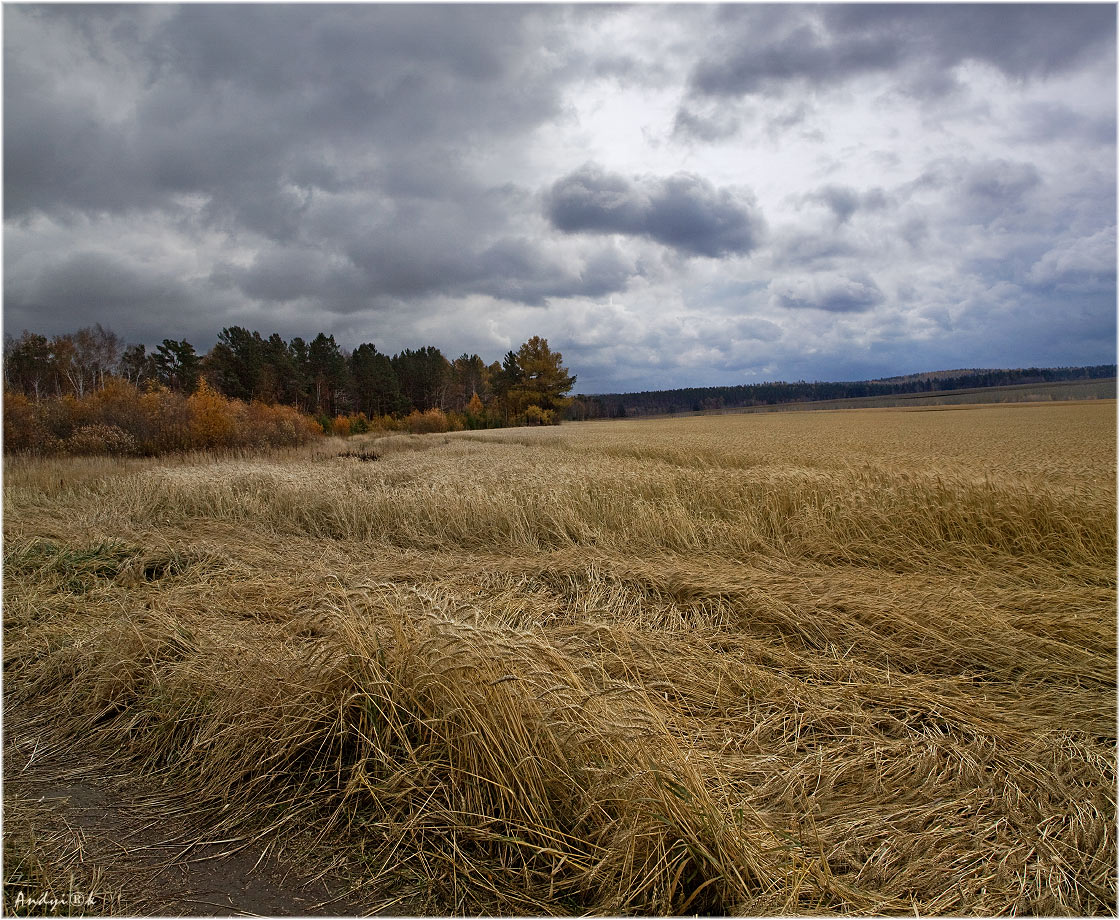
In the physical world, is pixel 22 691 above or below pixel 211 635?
below

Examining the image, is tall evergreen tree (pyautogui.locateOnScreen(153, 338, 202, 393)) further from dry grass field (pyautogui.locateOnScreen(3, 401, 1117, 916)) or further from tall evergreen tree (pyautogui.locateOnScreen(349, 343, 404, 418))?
dry grass field (pyautogui.locateOnScreen(3, 401, 1117, 916))

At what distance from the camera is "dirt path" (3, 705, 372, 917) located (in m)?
2.22

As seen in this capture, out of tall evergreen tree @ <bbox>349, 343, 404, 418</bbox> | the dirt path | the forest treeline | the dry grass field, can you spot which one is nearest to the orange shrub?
the forest treeline

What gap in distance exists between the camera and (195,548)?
24.0ft

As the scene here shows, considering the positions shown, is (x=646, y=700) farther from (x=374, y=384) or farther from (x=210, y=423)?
(x=374, y=384)

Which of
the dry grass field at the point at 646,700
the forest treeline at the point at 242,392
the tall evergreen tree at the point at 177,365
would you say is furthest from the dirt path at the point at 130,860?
the tall evergreen tree at the point at 177,365

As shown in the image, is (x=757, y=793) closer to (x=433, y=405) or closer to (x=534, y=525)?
(x=534, y=525)

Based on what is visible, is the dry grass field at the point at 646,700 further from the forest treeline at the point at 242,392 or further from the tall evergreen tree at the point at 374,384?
the tall evergreen tree at the point at 374,384

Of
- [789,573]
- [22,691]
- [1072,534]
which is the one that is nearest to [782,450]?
[1072,534]

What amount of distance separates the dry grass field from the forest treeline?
55.7ft

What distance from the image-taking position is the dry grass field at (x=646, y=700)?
222cm

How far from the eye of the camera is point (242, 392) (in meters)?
53.2

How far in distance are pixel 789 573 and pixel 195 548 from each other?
289 inches

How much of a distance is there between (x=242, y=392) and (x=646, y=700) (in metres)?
59.2
